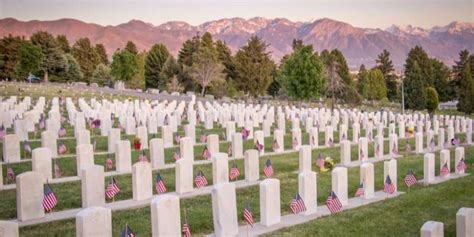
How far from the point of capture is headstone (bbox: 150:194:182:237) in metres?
8.67

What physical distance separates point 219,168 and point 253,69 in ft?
143

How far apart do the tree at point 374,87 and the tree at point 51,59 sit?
1671 inches

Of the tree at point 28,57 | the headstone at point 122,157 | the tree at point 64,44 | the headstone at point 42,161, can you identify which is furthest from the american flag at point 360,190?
the tree at point 64,44

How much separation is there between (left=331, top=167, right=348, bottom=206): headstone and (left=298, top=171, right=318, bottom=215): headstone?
80 cm

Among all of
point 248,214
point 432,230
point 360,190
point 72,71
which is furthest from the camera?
point 72,71

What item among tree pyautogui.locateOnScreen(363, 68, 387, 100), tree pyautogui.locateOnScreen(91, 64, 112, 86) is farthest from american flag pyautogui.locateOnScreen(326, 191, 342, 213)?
tree pyautogui.locateOnScreen(91, 64, 112, 86)

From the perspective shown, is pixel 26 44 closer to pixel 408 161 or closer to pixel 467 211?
pixel 408 161

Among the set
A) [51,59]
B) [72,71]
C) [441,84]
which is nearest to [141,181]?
[441,84]

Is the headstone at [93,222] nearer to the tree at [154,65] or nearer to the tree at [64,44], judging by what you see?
the tree at [154,65]

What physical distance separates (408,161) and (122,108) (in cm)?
1807

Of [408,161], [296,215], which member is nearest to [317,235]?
[296,215]

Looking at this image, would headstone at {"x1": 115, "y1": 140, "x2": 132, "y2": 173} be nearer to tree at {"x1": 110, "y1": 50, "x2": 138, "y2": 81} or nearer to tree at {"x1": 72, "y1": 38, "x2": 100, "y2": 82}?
tree at {"x1": 110, "y1": 50, "x2": 138, "y2": 81}

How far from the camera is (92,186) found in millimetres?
11742

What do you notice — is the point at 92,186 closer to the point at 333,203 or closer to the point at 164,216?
the point at 164,216
